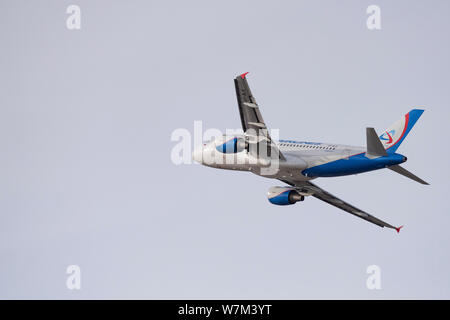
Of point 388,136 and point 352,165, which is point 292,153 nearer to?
point 352,165

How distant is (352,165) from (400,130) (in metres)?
4.37

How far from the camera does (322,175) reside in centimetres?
6719

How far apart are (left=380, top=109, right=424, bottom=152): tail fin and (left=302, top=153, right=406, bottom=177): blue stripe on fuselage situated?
2.17 meters

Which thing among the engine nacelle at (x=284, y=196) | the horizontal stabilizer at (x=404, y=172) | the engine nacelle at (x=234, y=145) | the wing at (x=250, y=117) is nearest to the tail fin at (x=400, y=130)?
the horizontal stabilizer at (x=404, y=172)

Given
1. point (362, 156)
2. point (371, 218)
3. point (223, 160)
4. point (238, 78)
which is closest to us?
point (238, 78)

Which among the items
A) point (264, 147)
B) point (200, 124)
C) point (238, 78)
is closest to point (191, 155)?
point (200, 124)

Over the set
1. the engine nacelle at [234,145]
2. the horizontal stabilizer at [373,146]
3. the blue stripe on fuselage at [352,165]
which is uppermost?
the engine nacelle at [234,145]

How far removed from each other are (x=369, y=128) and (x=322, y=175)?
22.6 ft

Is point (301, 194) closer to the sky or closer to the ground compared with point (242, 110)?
closer to the ground

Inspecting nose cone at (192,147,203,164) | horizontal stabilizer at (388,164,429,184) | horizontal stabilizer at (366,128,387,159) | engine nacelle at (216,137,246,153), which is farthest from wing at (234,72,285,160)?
horizontal stabilizer at (388,164,429,184)

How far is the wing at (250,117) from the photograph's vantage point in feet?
199

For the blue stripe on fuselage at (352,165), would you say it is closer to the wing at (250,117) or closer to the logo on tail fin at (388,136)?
the logo on tail fin at (388,136)

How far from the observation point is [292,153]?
68.1 metres

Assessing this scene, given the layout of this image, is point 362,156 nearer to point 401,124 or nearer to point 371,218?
point 401,124
